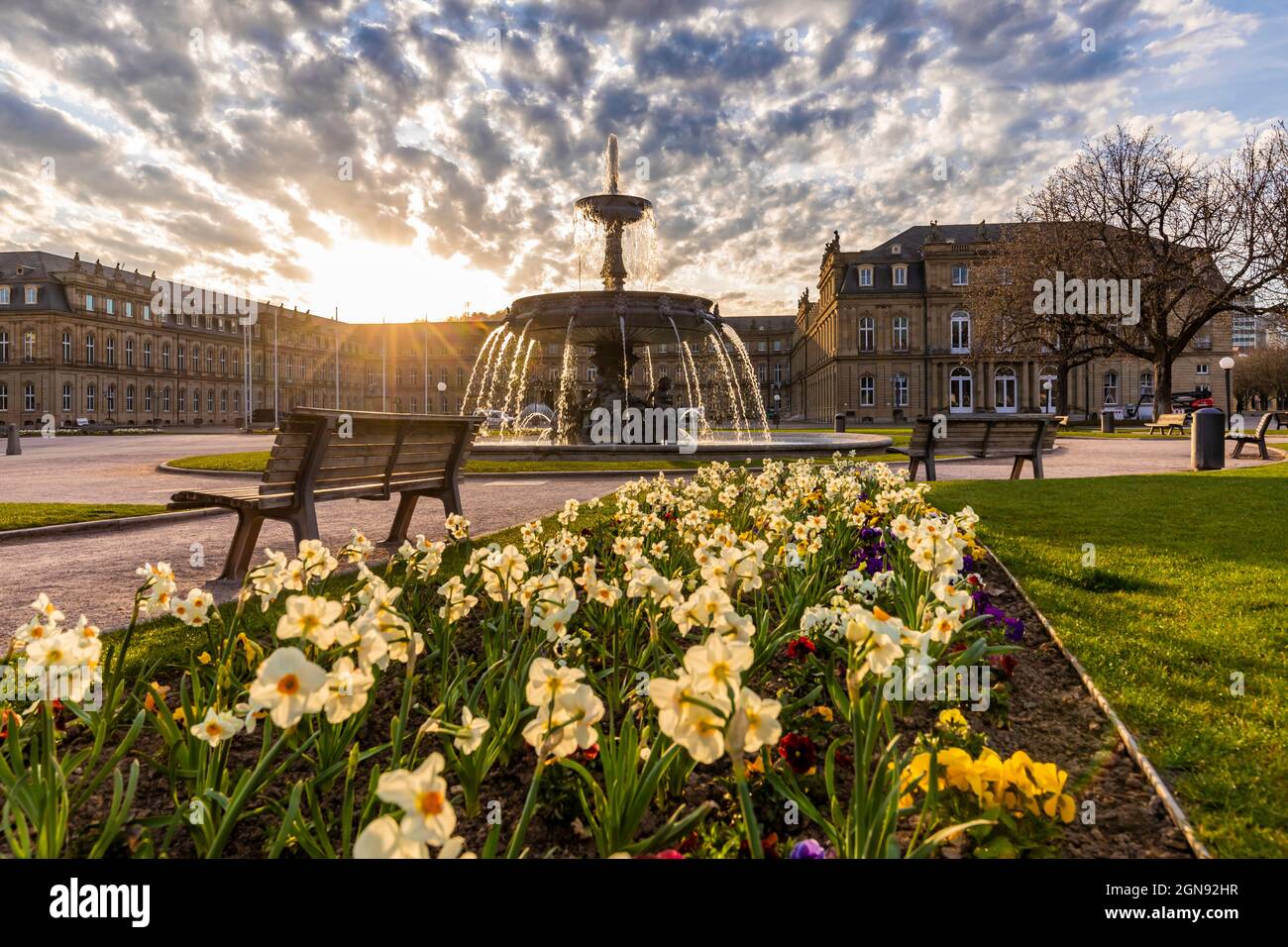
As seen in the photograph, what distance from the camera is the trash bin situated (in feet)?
44.1

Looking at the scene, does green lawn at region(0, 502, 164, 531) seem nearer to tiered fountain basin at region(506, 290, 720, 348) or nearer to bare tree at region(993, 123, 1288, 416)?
tiered fountain basin at region(506, 290, 720, 348)

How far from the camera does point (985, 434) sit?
11555 mm

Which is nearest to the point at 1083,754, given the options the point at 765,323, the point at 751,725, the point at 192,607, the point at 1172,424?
the point at 751,725

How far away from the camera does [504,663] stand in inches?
109

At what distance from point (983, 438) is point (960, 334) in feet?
192

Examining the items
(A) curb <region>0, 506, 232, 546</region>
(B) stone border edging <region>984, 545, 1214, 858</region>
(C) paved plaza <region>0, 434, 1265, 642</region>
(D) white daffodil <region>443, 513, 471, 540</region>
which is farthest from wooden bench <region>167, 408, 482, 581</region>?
(B) stone border edging <region>984, 545, 1214, 858</region>

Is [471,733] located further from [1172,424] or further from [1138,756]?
[1172,424]

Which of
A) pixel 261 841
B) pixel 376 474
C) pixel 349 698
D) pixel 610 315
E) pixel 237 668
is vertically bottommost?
pixel 261 841

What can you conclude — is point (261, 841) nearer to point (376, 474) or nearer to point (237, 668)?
point (237, 668)

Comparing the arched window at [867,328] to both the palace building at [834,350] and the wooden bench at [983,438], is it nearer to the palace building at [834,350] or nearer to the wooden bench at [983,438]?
the palace building at [834,350]

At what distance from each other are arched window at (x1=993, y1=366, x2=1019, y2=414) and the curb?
216ft

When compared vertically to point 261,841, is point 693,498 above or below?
above
